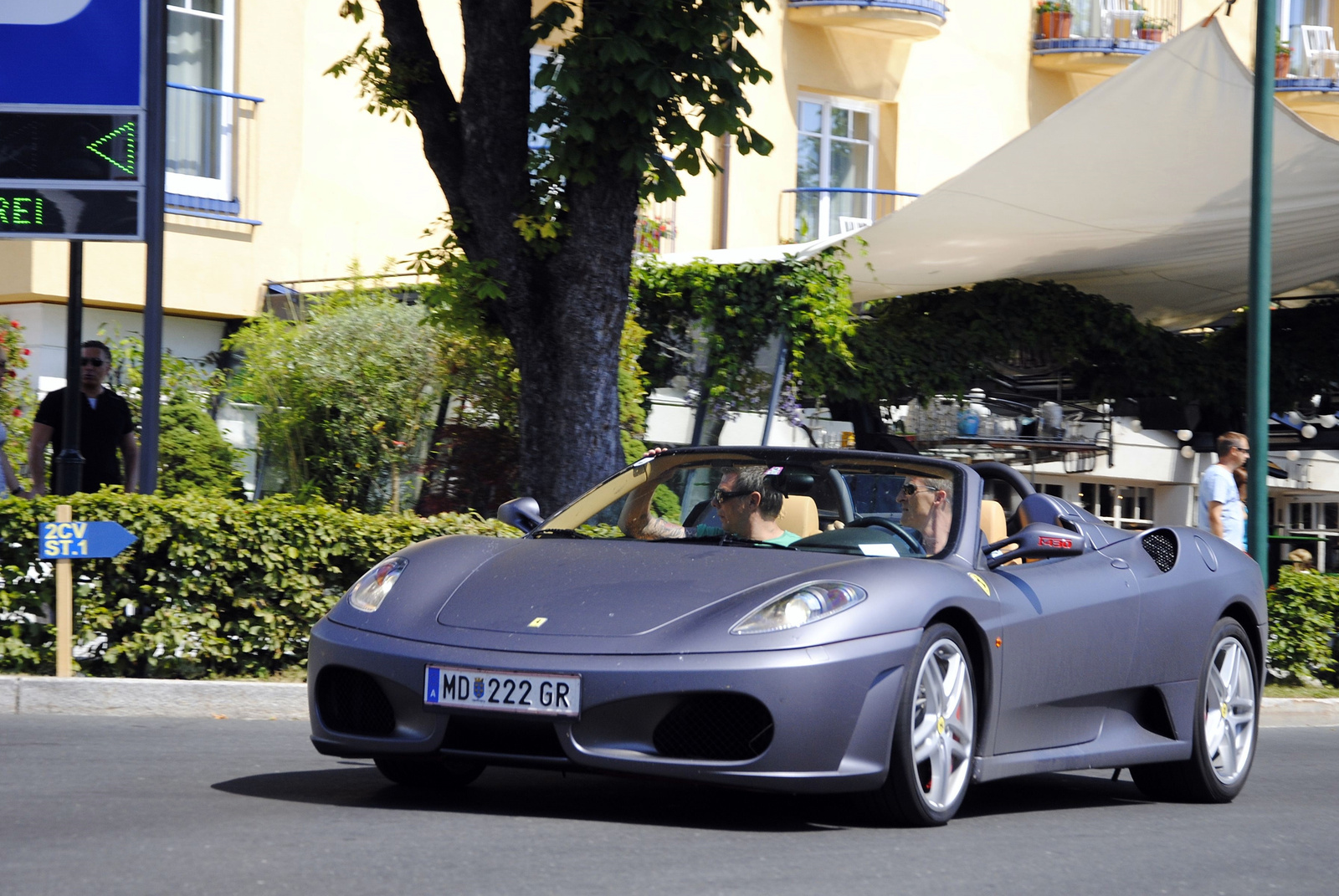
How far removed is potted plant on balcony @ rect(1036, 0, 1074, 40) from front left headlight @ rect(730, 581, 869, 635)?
23962 millimetres

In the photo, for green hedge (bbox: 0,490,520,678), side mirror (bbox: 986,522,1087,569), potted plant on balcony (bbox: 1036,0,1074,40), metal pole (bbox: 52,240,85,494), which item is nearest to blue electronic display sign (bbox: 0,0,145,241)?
metal pole (bbox: 52,240,85,494)

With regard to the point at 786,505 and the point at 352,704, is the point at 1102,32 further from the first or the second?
the point at 352,704

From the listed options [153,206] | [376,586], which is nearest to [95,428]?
[153,206]

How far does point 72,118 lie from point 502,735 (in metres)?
6.40

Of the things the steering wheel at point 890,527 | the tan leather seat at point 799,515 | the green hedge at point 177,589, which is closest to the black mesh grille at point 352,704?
the tan leather seat at point 799,515

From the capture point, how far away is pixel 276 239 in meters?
19.3

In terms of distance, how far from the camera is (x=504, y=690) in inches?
199

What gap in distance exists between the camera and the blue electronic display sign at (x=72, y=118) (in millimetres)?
10031

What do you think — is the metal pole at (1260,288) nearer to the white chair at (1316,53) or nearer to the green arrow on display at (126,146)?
the green arrow on display at (126,146)

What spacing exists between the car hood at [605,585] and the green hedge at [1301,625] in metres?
7.92

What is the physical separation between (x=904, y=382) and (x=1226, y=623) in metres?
9.92

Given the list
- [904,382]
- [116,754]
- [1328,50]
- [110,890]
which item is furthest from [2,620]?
[1328,50]

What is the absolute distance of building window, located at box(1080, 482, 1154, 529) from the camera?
26234mm

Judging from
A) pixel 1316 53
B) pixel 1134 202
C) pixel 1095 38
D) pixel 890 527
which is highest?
pixel 1316 53
